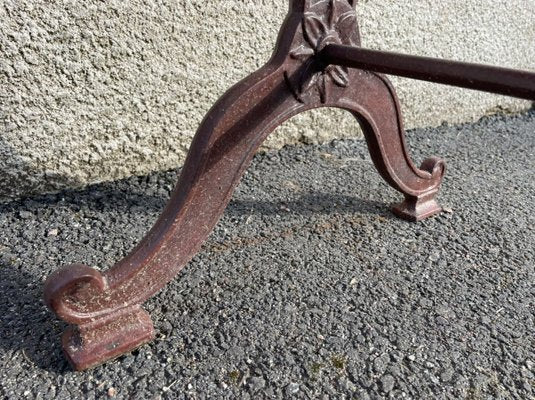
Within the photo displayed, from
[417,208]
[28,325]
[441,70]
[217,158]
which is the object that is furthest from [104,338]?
[417,208]

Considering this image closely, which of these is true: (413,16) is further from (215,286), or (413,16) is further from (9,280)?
(9,280)

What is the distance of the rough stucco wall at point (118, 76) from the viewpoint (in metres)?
1.20

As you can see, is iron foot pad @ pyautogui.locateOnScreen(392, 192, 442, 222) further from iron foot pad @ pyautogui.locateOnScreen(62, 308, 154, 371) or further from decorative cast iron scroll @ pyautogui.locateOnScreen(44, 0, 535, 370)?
iron foot pad @ pyautogui.locateOnScreen(62, 308, 154, 371)

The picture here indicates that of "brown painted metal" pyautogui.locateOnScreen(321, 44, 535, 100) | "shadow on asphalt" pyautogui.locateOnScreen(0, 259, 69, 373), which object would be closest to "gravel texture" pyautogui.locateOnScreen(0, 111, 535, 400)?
"shadow on asphalt" pyautogui.locateOnScreen(0, 259, 69, 373)

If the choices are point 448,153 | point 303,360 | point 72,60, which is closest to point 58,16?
point 72,60

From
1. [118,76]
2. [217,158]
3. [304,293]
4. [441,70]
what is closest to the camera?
[441,70]

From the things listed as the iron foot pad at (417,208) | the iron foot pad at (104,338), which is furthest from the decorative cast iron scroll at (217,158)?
the iron foot pad at (417,208)

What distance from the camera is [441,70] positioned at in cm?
80

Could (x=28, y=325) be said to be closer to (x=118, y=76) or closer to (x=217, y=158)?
(x=217, y=158)

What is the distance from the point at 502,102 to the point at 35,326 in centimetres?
185

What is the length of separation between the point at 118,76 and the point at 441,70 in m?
0.79

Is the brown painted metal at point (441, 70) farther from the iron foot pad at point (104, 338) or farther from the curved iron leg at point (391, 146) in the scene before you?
the iron foot pad at point (104, 338)

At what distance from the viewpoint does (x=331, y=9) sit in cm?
95

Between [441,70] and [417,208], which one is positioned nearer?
[441,70]
